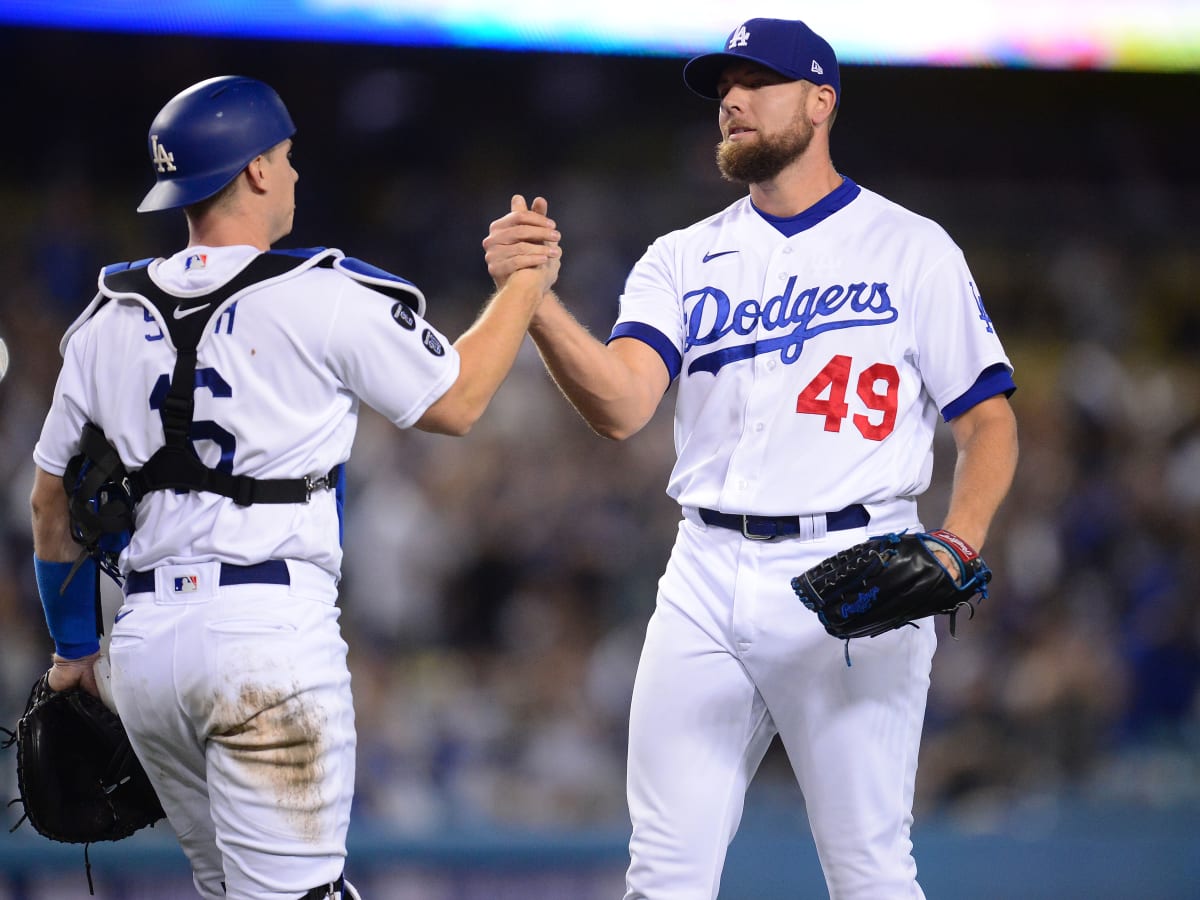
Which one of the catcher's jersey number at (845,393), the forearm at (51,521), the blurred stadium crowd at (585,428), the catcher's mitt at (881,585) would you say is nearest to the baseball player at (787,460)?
the catcher's jersey number at (845,393)

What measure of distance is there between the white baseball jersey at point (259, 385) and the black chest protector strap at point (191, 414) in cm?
1

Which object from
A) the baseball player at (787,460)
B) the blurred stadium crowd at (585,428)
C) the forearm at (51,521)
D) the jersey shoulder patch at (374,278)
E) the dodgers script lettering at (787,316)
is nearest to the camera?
the jersey shoulder patch at (374,278)

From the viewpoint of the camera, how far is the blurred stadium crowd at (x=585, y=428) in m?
6.89

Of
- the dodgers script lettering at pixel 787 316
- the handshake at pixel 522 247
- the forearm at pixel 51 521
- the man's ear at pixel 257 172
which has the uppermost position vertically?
Answer: the man's ear at pixel 257 172

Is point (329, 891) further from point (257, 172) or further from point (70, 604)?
point (257, 172)

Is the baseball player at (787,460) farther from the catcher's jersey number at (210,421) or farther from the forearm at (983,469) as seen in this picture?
the catcher's jersey number at (210,421)

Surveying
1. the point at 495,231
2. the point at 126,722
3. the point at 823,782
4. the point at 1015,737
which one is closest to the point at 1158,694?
the point at 1015,737

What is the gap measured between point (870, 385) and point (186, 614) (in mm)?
1537

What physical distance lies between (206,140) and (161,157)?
0.11 metres

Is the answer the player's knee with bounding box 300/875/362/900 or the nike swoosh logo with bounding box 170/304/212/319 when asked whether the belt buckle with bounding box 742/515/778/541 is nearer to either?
the player's knee with bounding box 300/875/362/900

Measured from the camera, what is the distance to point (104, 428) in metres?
2.69

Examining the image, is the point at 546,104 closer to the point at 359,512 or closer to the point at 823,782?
the point at 359,512

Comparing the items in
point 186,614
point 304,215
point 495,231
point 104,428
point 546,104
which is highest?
point 546,104

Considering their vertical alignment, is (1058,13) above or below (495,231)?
above
